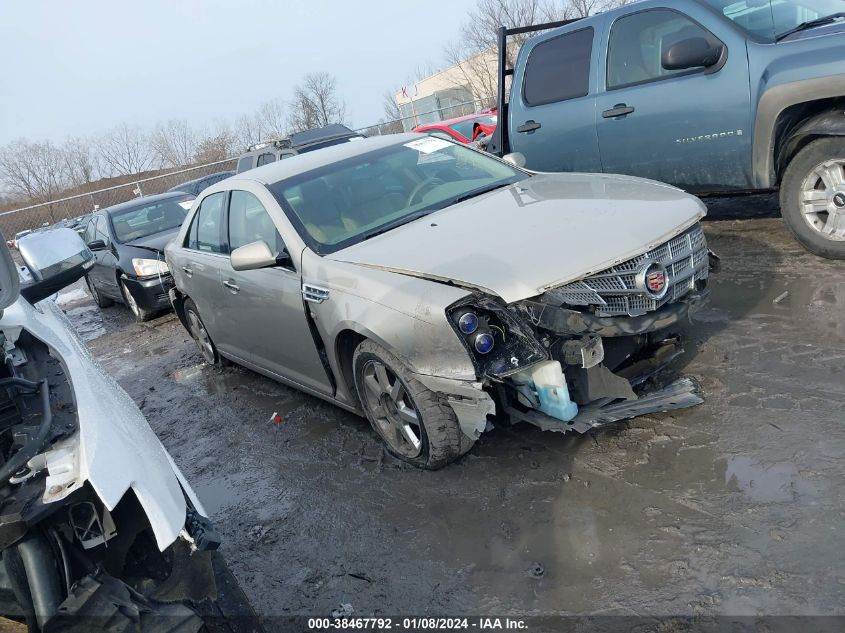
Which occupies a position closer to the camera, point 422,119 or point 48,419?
point 48,419

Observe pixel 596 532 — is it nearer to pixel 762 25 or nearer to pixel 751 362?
pixel 751 362

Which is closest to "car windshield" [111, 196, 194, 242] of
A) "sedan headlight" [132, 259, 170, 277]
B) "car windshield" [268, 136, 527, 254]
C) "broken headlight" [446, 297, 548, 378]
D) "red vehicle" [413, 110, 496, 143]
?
"sedan headlight" [132, 259, 170, 277]

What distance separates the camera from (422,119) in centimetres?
2834

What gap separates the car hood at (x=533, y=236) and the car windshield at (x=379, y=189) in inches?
6.9

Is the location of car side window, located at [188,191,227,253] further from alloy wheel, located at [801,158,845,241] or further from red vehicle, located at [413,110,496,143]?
red vehicle, located at [413,110,496,143]

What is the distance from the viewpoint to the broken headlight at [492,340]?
3.08m

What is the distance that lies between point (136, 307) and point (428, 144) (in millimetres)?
6428

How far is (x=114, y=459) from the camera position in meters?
2.04

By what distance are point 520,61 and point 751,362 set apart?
161 inches

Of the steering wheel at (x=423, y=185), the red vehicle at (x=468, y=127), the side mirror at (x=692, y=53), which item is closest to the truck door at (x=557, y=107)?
the side mirror at (x=692, y=53)

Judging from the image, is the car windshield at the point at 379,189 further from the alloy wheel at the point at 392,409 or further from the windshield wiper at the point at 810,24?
the windshield wiper at the point at 810,24

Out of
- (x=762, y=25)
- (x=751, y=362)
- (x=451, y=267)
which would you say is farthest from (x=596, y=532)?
(x=762, y=25)

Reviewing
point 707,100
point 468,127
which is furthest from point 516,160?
point 468,127

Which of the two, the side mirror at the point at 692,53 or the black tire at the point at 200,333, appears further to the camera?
the black tire at the point at 200,333
